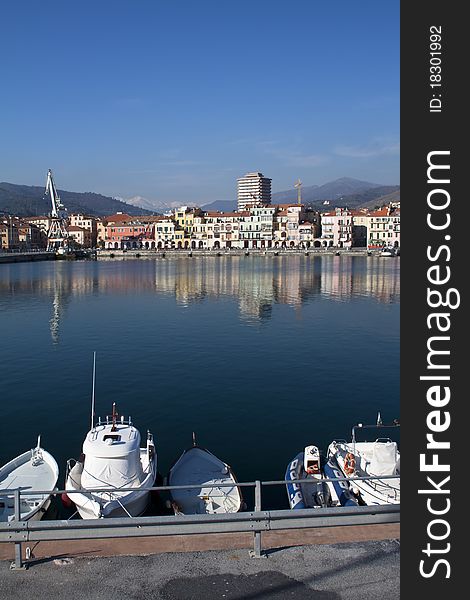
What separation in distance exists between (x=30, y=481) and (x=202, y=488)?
14.2 ft

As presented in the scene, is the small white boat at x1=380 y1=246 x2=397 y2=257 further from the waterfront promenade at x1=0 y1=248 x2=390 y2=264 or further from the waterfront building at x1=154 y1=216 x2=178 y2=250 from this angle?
the waterfront building at x1=154 y1=216 x2=178 y2=250

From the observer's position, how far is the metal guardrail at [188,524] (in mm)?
4824

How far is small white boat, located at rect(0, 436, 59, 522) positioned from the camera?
35.6 ft

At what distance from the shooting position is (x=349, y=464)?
12273 mm

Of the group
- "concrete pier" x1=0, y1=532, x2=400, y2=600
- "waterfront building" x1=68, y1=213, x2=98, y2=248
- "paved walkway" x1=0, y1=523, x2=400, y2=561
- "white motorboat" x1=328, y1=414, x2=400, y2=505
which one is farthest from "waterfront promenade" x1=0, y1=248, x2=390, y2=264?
"concrete pier" x1=0, y1=532, x2=400, y2=600

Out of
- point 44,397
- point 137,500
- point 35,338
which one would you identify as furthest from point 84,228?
point 137,500

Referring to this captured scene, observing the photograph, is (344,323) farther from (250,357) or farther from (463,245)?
(463,245)

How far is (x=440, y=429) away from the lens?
3.39 meters

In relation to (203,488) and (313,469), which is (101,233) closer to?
(313,469)

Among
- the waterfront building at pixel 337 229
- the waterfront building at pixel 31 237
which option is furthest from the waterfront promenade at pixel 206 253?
the waterfront building at pixel 31 237

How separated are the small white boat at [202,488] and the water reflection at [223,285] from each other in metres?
20.0

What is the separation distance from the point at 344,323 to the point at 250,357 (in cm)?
1169

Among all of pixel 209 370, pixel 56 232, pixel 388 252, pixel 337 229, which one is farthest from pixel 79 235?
pixel 209 370

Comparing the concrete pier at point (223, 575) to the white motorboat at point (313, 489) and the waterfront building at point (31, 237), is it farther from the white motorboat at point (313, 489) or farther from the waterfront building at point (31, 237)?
the waterfront building at point (31, 237)
